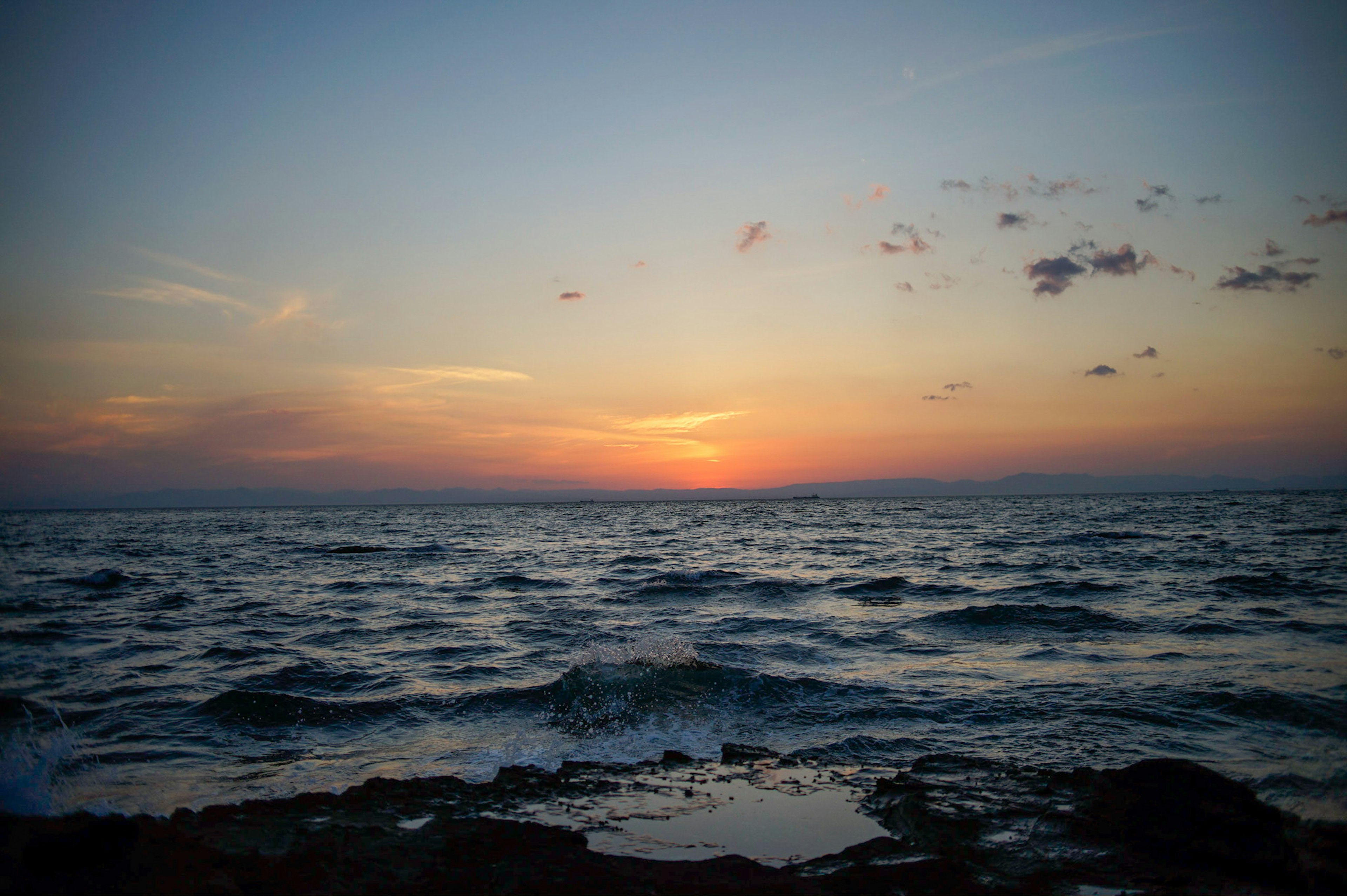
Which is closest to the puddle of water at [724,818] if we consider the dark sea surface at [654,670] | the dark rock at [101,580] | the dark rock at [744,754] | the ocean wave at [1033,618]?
the dark rock at [744,754]

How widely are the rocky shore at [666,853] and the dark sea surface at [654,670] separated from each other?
1.10 m

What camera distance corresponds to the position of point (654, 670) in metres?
11.4

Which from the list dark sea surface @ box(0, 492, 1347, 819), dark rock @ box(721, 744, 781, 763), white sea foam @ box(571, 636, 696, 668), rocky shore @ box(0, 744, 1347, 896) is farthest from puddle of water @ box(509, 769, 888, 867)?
white sea foam @ box(571, 636, 696, 668)

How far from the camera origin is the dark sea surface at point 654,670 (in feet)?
25.2

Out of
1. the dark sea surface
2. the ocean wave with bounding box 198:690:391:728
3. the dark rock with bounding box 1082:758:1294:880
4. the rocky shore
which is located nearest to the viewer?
the rocky shore

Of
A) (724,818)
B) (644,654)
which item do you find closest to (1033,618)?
(644,654)

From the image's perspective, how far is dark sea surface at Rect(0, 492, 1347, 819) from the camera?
25.2 feet

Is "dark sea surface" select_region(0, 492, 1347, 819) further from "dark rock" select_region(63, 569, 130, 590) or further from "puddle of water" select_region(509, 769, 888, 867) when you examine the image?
"puddle of water" select_region(509, 769, 888, 867)

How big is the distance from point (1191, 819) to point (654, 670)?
7448 millimetres

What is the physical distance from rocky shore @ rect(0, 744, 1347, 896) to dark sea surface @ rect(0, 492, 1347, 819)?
1.10 metres

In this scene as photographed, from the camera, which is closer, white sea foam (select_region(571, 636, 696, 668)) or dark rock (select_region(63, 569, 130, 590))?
white sea foam (select_region(571, 636, 696, 668))

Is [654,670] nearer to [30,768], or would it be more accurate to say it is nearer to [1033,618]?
[30,768]

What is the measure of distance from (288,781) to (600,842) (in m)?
3.86

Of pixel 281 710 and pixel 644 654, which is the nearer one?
pixel 281 710
